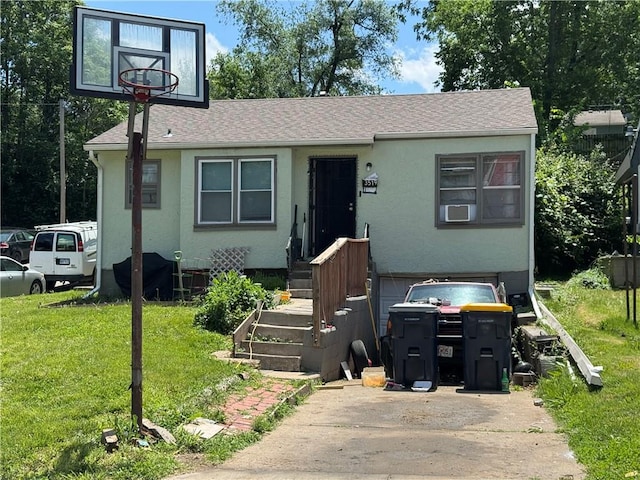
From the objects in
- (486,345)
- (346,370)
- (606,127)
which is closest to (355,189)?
(346,370)

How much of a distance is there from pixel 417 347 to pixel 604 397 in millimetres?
2911

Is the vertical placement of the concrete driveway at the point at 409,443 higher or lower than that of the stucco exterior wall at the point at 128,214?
lower

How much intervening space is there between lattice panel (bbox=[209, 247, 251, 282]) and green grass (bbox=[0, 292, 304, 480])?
357 cm

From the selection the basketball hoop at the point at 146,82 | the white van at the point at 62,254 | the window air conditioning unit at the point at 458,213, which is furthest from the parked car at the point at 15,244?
the basketball hoop at the point at 146,82

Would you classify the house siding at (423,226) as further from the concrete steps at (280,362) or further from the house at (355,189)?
the concrete steps at (280,362)

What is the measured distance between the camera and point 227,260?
51.6 feet

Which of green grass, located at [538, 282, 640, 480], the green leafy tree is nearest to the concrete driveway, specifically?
green grass, located at [538, 282, 640, 480]

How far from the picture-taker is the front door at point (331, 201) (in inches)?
635

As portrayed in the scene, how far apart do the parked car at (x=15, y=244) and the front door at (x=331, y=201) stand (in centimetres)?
1694

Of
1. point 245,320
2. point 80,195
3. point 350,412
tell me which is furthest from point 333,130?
point 80,195

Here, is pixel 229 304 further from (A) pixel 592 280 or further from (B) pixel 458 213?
(A) pixel 592 280

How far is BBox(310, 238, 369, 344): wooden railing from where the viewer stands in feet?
33.9

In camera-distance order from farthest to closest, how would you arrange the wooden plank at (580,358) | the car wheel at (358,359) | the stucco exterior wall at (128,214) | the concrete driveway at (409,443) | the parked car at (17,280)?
the parked car at (17,280), the stucco exterior wall at (128,214), the car wheel at (358,359), the wooden plank at (580,358), the concrete driveway at (409,443)

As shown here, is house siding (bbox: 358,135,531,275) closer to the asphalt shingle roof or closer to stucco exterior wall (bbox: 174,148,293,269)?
the asphalt shingle roof
